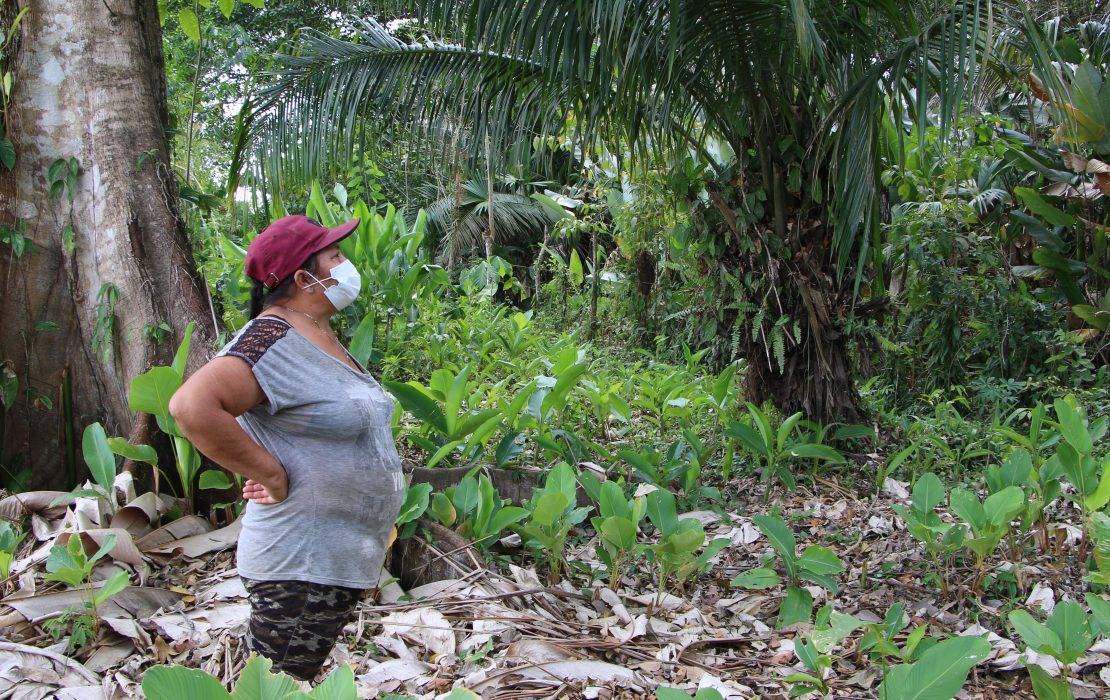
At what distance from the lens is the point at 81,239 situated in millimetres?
3473

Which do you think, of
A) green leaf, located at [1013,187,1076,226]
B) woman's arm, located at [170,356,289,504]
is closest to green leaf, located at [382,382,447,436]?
→ woman's arm, located at [170,356,289,504]

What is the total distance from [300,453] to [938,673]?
1514mm

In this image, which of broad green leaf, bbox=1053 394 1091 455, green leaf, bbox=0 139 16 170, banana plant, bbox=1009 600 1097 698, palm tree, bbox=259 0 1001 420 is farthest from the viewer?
palm tree, bbox=259 0 1001 420

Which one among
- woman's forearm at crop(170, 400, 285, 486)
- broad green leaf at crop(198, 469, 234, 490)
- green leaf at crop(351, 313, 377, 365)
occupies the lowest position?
broad green leaf at crop(198, 469, 234, 490)

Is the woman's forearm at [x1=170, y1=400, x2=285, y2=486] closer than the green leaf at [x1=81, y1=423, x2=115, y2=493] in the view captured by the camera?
Yes

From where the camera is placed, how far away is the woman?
1933 millimetres

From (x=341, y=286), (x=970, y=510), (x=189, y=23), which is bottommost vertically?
(x=970, y=510)

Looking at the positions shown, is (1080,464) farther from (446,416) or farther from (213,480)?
(213,480)

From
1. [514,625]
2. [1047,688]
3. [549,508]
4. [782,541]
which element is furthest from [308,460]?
[1047,688]

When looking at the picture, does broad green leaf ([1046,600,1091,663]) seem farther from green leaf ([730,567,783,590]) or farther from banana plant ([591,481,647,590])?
banana plant ([591,481,647,590])

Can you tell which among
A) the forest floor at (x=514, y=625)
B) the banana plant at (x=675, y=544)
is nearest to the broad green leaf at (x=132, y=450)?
the forest floor at (x=514, y=625)

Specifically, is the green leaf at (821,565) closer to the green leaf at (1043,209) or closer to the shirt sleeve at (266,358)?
the shirt sleeve at (266,358)

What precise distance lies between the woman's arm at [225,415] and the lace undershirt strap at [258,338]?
2 centimetres

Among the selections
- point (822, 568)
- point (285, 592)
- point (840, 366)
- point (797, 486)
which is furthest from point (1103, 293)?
point (285, 592)
